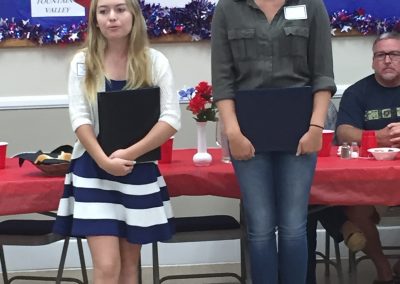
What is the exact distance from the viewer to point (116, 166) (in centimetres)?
202

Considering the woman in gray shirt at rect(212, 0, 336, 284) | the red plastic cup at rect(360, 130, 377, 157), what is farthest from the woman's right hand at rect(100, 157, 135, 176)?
the red plastic cup at rect(360, 130, 377, 157)

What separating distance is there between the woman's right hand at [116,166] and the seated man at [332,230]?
966 millimetres

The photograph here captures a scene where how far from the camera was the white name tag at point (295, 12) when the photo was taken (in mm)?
2039

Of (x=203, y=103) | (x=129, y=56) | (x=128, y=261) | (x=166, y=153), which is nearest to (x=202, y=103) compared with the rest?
(x=203, y=103)

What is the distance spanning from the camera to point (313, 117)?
6.82ft

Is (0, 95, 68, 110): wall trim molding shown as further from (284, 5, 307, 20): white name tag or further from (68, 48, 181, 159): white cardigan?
(284, 5, 307, 20): white name tag

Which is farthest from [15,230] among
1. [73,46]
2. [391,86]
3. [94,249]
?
[391,86]

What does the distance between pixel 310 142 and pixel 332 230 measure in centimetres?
105

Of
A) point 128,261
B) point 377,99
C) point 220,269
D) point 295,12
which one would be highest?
point 295,12

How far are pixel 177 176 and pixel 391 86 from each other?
142 centimetres

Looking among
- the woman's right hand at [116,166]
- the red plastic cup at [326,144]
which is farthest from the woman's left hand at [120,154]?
the red plastic cup at [326,144]

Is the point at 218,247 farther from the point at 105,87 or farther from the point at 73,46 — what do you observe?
the point at 105,87

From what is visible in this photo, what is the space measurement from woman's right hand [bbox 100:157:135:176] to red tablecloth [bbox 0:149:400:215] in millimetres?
330

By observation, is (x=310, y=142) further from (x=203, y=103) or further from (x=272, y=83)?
(x=203, y=103)
